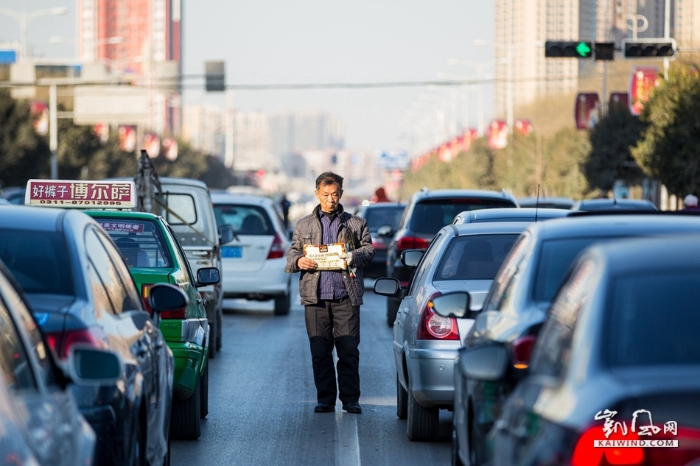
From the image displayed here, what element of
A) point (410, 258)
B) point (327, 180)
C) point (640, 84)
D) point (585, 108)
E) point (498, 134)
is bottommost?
point (410, 258)

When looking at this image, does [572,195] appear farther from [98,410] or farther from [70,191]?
[98,410]

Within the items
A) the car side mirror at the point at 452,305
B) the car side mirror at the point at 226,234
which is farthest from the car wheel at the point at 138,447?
the car side mirror at the point at 226,234

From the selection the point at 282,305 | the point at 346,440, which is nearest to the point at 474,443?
the point at 346,440

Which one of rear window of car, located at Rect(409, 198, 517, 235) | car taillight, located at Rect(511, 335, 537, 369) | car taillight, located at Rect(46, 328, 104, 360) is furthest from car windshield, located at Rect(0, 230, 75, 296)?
rear window of car, located at Rect(409, 198, 517, 235)

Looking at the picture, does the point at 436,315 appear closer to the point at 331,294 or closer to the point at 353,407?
the point at 331,294

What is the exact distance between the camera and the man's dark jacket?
1100cm

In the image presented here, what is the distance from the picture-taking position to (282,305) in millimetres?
22344

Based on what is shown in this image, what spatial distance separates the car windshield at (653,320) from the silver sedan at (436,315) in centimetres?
452

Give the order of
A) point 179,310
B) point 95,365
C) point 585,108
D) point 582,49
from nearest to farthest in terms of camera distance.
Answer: point 95,365 < point 179,310 < point 582,49 < point 585,108

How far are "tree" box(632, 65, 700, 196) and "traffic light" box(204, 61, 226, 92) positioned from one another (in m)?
14.9

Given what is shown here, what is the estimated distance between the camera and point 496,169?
8912 centimetres

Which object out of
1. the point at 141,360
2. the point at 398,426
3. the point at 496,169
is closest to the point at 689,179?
the point at 398,426

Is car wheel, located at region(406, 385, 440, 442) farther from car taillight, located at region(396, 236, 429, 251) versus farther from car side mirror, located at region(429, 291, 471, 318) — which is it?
car taillight, located at region(396, 236, 429, 251)

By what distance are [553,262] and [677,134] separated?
3527cm
